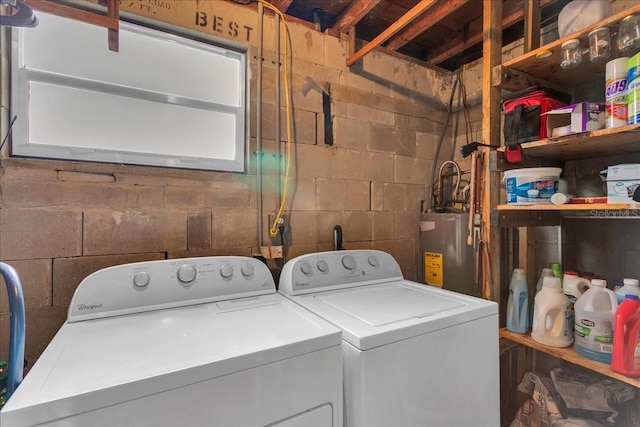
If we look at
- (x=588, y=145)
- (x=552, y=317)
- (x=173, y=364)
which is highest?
(x=588, y=145)

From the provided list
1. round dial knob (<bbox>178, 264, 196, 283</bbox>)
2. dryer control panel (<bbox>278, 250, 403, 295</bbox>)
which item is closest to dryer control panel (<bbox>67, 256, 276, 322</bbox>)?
round dial knob (<bbox>178, 264, 196, 283</bbox>)

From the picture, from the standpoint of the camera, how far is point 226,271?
125 centimetres

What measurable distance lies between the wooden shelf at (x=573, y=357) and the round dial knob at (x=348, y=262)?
0.77 meters

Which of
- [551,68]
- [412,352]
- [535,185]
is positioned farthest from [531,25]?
[412,352]

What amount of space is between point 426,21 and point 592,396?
1954mm

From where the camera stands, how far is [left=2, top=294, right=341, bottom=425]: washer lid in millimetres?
578

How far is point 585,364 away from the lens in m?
1.14

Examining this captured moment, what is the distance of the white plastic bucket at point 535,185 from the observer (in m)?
1.29

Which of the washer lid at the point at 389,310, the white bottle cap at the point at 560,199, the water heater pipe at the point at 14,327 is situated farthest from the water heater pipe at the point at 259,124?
the white bottle cap at the point at 560,199

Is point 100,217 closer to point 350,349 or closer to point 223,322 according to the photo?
point 223,322

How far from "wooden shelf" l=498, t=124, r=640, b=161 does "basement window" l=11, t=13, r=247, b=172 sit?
54.9 inches

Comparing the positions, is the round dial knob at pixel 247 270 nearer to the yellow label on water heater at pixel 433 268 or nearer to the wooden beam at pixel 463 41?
the yellow label on water heater at pixel 433 268

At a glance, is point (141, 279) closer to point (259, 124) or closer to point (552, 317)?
point (259, 124)

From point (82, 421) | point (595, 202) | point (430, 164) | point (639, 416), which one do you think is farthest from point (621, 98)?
point (82, 421)
